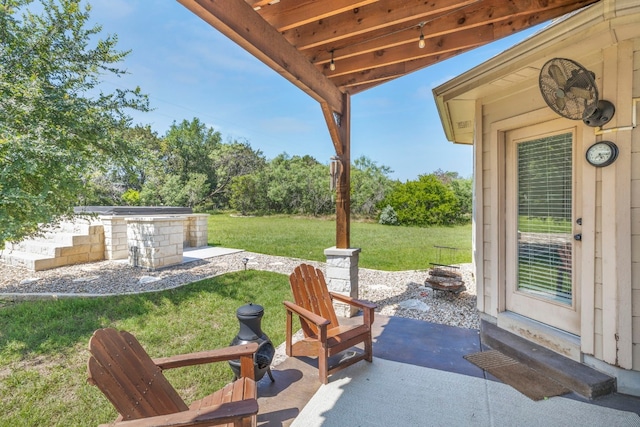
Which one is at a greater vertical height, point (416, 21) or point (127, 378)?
point (416, 21)

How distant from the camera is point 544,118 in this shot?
294cm

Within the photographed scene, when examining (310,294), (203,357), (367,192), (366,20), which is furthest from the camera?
(367,192)

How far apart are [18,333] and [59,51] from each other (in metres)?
4.44

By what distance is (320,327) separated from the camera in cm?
245

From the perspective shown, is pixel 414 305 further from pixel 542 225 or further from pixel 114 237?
pixel 114 237

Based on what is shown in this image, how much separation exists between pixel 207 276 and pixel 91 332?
2.47m

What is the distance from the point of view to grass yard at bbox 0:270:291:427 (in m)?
2.30

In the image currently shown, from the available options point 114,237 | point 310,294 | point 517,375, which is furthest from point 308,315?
point 114,237

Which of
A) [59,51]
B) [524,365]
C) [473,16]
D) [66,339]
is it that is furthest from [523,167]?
[59,51]

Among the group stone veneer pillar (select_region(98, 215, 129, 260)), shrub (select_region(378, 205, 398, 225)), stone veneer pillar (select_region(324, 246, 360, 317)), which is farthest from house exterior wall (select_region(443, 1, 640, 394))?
shrub (select_region(378, 205, 398, 225))

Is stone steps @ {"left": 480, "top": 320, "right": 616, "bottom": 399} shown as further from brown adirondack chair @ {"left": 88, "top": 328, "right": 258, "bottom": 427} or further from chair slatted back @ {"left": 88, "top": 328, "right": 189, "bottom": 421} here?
chair slatted back @ {"left": 88, "top": 328, "right": 189, "bottom": 421}

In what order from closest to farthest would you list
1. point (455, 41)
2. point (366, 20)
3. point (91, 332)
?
point (366, 20) < point (455, 41) < point (91, 332)

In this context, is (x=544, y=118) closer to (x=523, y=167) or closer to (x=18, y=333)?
(x=523, y=167)

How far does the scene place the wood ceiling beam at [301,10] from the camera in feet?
8.30
